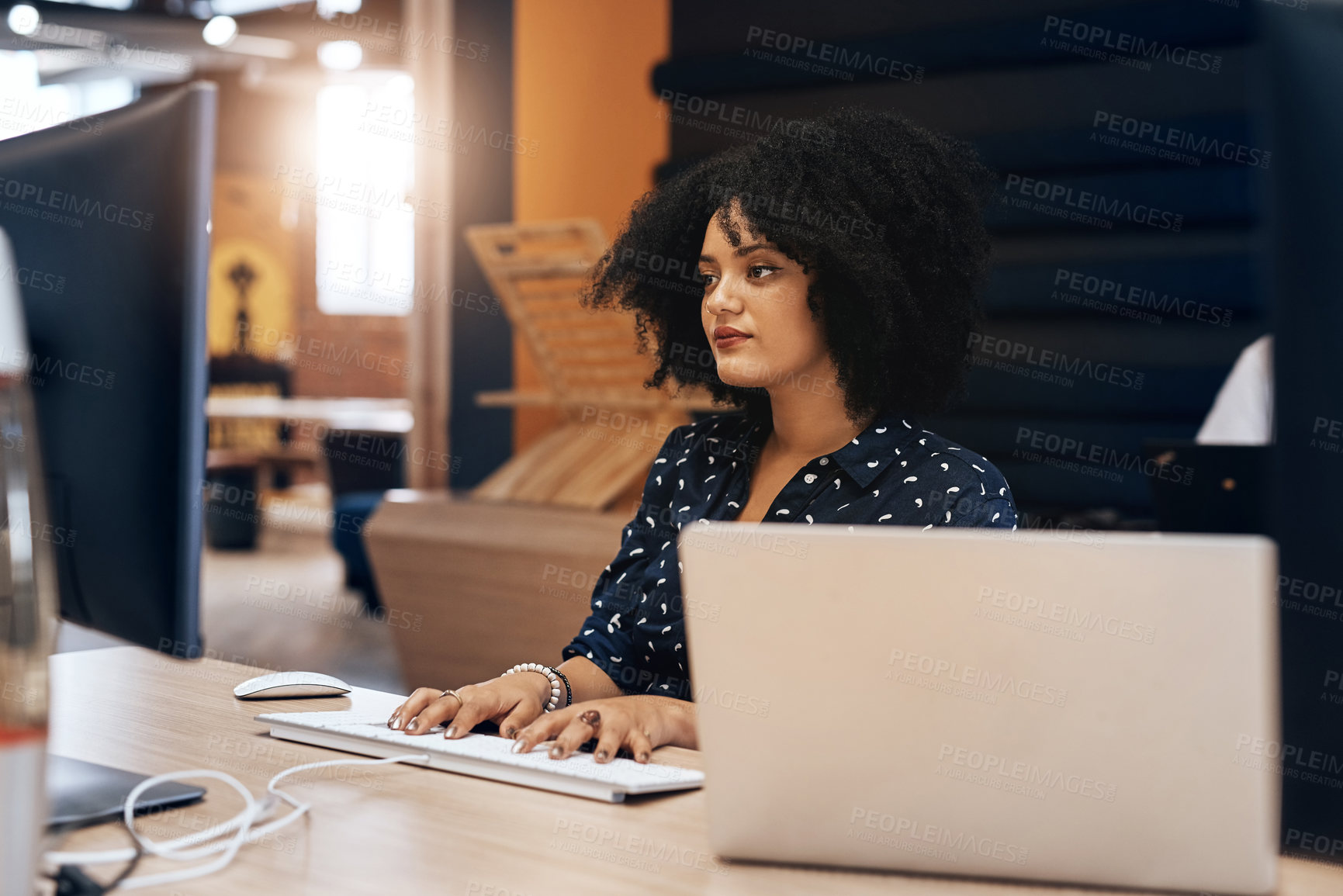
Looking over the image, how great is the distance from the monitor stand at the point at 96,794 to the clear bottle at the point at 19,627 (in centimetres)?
29

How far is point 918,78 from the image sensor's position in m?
3.55

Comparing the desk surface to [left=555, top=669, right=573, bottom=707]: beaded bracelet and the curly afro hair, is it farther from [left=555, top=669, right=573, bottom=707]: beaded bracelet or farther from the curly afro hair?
the curly afro hair

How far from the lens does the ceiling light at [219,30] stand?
6914 millimetres

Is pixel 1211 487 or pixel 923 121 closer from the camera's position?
pixel 1211 487

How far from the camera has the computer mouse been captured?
4.14 ft

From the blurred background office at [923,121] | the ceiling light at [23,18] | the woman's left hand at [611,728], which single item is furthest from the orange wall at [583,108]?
the ceiling light at [23,18]

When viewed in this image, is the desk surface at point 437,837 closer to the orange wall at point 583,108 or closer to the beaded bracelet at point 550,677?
the beaded bracelet at point 550,677

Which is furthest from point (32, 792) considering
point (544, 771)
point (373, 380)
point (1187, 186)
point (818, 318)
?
point (373, 380)

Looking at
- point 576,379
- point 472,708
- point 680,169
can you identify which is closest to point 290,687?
point 472,708

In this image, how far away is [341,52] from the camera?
7645 mm

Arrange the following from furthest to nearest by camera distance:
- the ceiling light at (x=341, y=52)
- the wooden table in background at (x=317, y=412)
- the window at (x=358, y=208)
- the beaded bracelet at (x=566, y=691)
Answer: the window at (x=358, y=208)
the ceiling light at (x=341, y=52)
the wooden table in background at (x=317, y=412)
the beaded bracelet at (x=566, y=691)

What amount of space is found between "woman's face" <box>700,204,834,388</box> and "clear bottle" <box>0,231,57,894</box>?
3.02ft

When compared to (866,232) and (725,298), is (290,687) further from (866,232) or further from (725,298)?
(866,232)

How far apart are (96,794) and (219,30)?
6962mm
